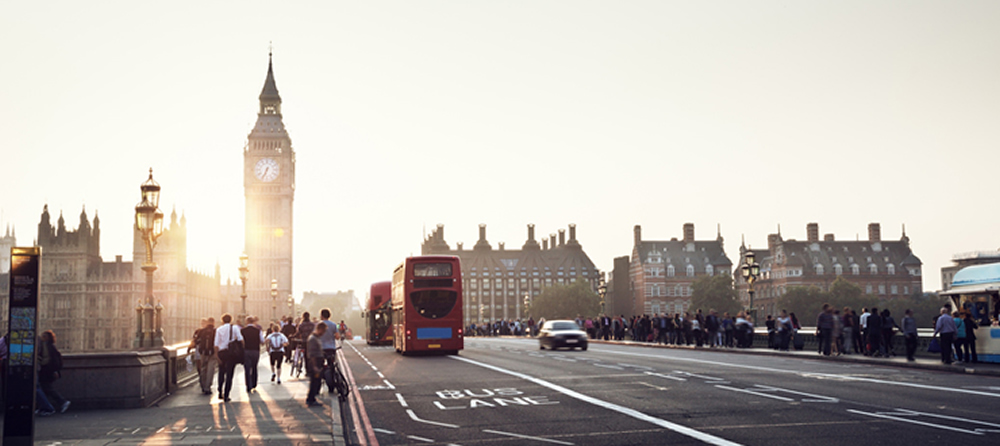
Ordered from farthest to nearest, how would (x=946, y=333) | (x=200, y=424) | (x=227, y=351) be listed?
(x=946, y=333) < (x=227, y=351) < (x=200, y=424)

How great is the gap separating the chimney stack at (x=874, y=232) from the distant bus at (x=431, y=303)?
114 metres

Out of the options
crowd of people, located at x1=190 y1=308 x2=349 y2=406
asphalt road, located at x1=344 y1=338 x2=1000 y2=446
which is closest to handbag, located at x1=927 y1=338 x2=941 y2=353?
asphalt road, located at x1=344 y1=338 x2=1000 y2=446

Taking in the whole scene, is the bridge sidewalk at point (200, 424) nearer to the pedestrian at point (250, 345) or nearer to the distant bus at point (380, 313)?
the pedestrian at point (250, 345)

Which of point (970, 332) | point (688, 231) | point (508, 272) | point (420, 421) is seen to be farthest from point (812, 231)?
point (420, 421)

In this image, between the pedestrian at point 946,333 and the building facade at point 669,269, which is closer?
the pedestrian at point 946,333

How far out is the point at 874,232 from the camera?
13312 centimetres

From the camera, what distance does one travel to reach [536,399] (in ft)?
54.3

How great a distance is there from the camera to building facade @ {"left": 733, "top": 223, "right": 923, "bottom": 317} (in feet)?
416

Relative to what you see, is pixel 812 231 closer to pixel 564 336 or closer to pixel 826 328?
pixel 564 336

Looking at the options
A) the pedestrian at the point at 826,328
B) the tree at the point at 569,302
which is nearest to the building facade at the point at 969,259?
the tree at the point at 569,302

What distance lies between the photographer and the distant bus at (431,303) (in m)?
33.6

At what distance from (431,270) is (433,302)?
1345 millimetres

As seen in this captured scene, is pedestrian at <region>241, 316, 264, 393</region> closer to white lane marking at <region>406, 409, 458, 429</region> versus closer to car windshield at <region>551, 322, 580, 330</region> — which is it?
white lane marking at <region>406, 409, 458, 429</region>

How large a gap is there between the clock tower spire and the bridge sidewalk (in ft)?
407
